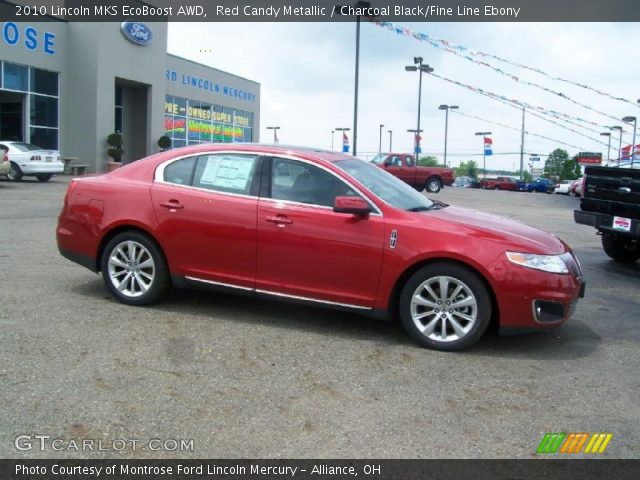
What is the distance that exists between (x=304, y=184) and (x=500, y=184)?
51.5 m

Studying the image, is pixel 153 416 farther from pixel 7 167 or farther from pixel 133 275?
pixel 7 167

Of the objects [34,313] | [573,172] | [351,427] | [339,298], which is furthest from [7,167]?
[573,172]

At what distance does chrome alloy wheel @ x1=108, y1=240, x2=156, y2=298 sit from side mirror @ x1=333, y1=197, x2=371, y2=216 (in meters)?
1.85

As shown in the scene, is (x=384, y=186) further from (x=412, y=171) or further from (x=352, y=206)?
(x=412, y=171)

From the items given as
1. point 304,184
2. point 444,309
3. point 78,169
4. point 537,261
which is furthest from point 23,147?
point 537,261

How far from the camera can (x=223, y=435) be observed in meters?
3.31

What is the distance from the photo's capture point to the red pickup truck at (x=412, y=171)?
2738cm

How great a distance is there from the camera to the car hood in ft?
15.5

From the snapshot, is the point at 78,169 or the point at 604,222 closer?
the point at 604,222

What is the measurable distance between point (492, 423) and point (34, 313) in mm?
3890

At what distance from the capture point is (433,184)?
2861 cm

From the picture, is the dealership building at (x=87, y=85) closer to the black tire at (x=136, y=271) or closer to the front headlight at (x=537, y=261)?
the black tire at (x=136, y=271)

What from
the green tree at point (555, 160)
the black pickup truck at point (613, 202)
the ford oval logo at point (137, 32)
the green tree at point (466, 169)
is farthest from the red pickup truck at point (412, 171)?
the green tree at point (555, 160)

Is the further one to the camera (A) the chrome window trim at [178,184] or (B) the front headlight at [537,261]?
(A) the chrome window trim at [178,184]
